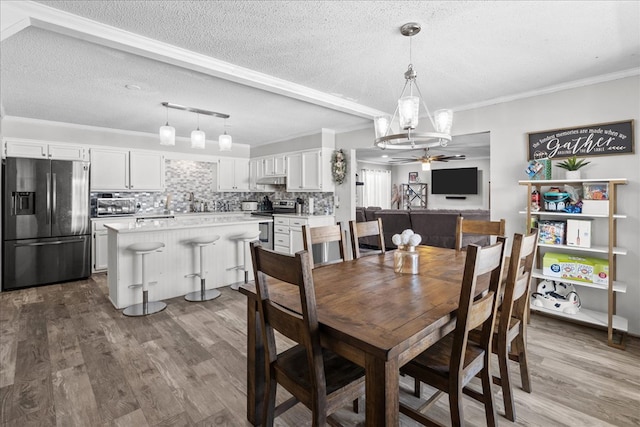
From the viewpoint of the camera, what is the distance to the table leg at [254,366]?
5.59 feet

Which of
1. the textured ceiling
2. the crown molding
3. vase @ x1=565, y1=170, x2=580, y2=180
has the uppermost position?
the textured ceiling

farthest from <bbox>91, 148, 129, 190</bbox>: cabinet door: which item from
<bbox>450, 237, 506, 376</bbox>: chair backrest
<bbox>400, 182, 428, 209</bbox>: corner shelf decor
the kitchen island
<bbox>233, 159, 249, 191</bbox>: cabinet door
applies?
<bbox>400, 182, 428, 209</bbox>: corner shelf decor

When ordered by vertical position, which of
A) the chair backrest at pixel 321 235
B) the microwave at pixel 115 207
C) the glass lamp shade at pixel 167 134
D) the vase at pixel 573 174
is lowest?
the chair backrest at pixel 321 235

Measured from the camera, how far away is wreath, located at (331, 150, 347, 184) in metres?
5.41

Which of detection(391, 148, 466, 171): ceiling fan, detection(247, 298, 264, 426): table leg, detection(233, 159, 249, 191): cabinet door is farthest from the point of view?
detection(391, 148, 466, 171): ceiling fan

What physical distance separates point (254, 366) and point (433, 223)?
4765 millimetres

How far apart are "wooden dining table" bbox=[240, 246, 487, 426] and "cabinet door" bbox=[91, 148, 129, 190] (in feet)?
15.7

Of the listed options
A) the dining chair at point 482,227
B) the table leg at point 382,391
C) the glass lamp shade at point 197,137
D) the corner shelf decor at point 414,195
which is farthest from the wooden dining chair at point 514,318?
the corner shelf decor at point 414,195

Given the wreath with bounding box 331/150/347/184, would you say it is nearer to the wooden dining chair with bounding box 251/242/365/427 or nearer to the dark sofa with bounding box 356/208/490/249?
the dark sofa with bounding box 356/208/490/249

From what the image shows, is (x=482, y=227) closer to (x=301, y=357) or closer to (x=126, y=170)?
(x=301, y=357)

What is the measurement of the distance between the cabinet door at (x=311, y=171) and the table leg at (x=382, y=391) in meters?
4.47

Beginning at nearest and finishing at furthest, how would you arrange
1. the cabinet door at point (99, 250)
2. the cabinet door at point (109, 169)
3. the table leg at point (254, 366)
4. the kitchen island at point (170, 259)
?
1. the table leg at point (254, 366)
2. the kitchen island at point (170, 259)
3. the cabinet door at point (99, 250)
4. the cabinet door at point (109, 169)

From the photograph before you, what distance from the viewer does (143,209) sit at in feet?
→ 19.4

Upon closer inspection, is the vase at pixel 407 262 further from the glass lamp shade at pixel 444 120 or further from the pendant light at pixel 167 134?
the pendant light at pixel 167 134
